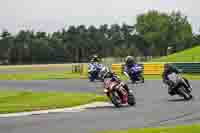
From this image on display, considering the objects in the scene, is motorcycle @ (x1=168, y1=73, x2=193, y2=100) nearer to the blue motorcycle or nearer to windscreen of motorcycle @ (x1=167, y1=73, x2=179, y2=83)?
windscreen of motorcycle @ (x1=167, y1=73, x2=179, y2=83)

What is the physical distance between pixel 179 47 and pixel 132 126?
10098cm

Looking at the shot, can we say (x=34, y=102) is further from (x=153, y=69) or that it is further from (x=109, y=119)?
(x=153, y=69)

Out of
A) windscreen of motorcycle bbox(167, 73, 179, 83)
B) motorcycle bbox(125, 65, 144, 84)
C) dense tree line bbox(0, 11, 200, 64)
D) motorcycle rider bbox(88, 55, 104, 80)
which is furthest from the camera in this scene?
dense tree line bbox(0, 11, 200, 64)

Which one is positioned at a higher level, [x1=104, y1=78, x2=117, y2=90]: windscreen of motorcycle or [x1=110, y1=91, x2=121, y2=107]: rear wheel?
[x1=104, y1=78, x2=117, y2=90]: windscreen of motorcycle

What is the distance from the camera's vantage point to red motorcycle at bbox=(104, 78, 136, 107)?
1748 centimetres

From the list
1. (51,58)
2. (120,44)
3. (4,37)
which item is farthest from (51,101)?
(120,44)

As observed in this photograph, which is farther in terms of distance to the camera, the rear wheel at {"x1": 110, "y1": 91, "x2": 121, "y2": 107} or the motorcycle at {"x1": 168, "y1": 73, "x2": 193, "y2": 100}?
the motorcycle at {"x1": 168, "y1": 73, "x2": 193, "y2": 100}

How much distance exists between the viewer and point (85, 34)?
120m

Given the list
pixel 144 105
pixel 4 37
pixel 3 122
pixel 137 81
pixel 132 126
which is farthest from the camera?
pixel 4 37

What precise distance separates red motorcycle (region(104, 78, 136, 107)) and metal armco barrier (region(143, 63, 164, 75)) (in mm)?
23338

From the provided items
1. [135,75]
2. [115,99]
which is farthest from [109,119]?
[135,75]

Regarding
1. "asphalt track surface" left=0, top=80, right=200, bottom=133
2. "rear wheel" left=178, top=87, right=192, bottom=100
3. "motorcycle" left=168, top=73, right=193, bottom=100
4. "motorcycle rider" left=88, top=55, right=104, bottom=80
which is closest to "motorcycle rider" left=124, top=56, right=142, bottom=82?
"motorcycle rider" left=88, top=55, right=104, bottom=80

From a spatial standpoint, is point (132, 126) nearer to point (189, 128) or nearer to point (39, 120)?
point (189, 128)

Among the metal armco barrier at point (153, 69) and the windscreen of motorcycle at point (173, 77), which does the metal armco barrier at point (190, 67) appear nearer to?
the metal armco barrier at point (153, 69)
